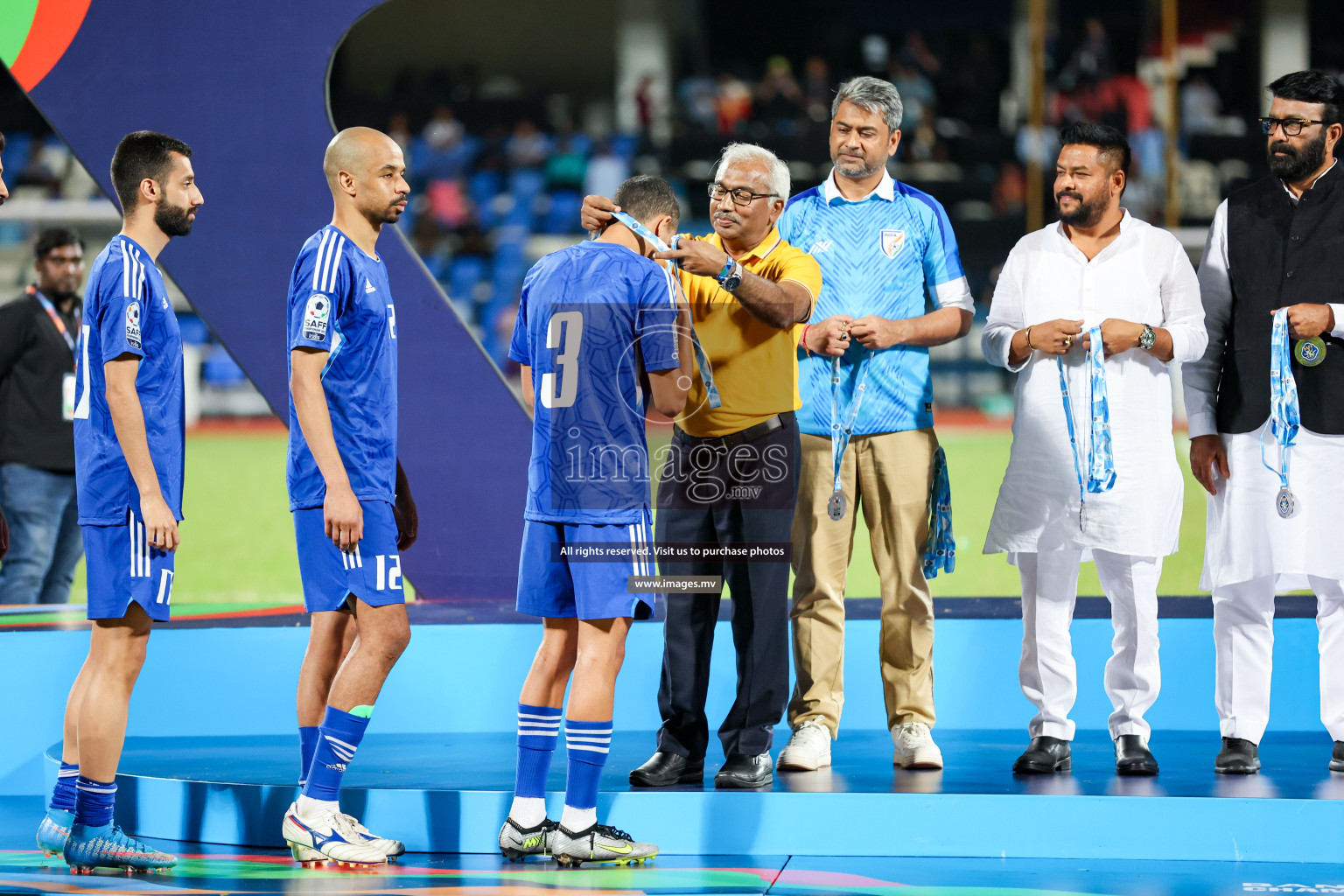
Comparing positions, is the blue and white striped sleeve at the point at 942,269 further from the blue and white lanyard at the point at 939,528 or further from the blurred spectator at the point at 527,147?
the blurred spectator at the point at 527,147

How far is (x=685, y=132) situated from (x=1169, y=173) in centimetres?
738

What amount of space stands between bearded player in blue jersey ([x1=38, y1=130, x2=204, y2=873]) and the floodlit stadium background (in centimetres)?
1412

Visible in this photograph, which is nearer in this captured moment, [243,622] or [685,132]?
[243,622]

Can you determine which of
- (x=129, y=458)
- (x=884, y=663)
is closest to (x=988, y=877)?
(x=884, y=663)

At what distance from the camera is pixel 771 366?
3.59 meters

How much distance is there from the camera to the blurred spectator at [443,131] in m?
22.7

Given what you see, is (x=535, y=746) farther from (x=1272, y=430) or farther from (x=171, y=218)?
(x=1272, y=430)

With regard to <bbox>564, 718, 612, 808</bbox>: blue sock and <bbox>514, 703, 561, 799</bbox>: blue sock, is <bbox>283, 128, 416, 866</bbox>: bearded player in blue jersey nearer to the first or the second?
<bbox>514, 703, 561, 799</bbox>: blue sock

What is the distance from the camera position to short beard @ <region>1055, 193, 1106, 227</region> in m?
3.73

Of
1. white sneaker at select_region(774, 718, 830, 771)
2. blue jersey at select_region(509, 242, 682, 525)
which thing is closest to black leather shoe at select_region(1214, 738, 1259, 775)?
white sneaker at select_region(774, 718, 830, 771)

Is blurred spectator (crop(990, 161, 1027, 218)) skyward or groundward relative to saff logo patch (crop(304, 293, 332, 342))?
skyward

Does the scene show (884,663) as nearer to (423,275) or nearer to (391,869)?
(391,869)

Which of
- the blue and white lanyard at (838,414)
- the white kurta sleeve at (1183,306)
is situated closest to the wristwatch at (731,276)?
the blue and white lanyard at (838,414)

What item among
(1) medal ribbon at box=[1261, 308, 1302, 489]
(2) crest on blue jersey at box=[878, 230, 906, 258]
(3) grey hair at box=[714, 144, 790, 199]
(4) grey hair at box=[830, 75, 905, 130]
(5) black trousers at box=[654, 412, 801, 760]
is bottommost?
(5) black trousers at box=[654, 412, 801, 760]
